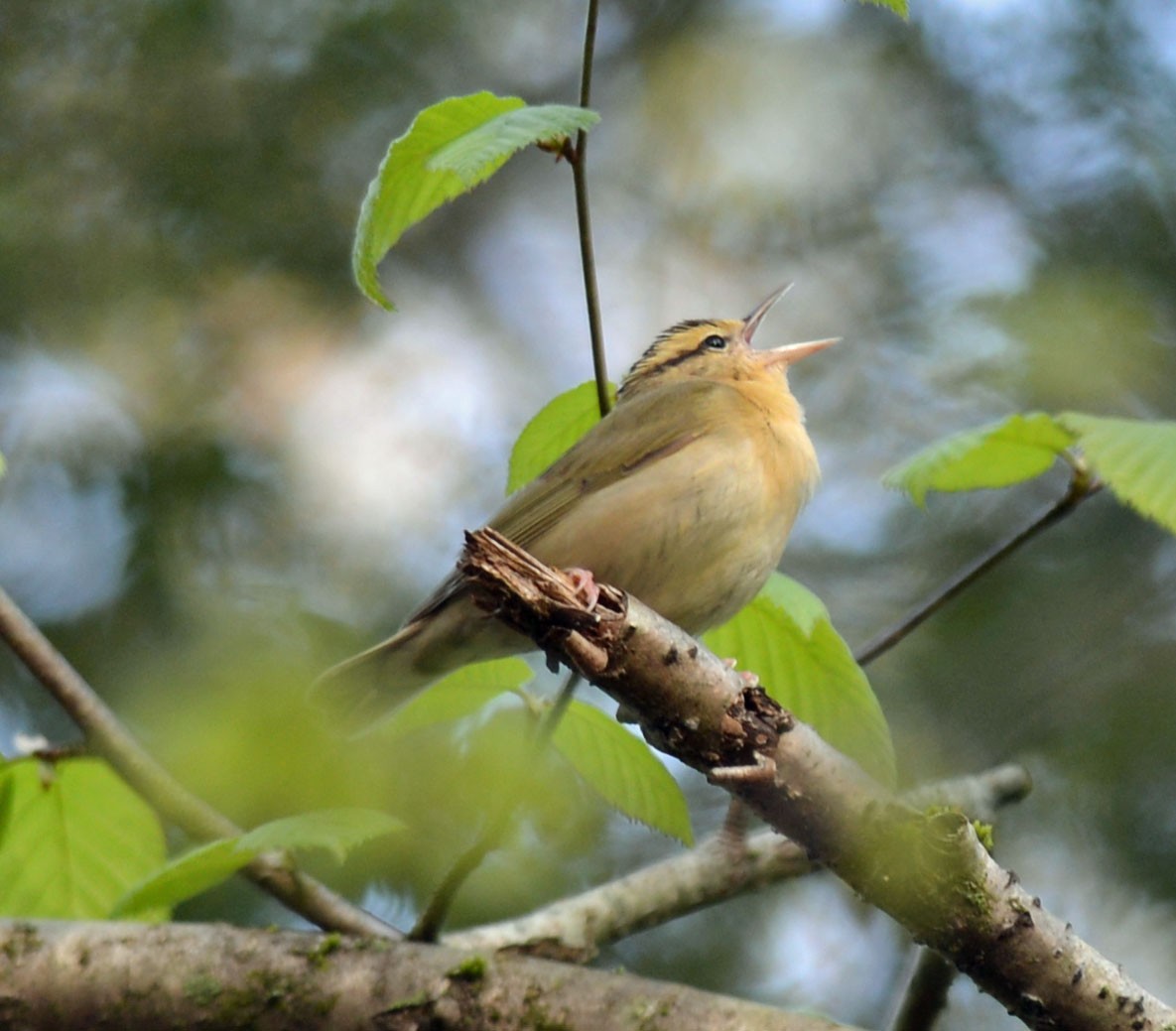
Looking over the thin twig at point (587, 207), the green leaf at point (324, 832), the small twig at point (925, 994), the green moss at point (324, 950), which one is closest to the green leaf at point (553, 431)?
the thin twig at point (587, 207)

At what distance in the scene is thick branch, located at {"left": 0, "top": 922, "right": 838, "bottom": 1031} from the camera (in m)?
2.85

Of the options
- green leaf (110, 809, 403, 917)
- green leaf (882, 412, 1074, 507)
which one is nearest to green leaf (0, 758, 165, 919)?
green leaf (110, 809, 403, 917)

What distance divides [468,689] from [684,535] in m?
0.74

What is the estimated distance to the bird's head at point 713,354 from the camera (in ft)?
16.5

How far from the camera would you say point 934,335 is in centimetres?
715

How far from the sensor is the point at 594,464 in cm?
416

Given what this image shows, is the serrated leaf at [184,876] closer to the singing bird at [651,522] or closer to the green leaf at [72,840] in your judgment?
the green leaf at [72,840]

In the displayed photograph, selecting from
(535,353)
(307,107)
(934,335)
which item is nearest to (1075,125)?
(934,335)

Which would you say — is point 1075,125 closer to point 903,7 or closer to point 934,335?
point 934,335

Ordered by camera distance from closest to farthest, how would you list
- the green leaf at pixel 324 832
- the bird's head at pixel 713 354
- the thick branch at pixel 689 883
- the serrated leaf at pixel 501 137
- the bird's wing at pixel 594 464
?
the serrated leaf at pixel 501 137
the green leaf at pixel 324 832
the thick branch at pixel 689 883
the bird's wing at pixel 594 464
the bird's head at pixel 713 354

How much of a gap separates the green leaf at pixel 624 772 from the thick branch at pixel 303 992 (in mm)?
434

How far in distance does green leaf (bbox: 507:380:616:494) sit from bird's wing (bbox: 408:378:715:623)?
0.44m

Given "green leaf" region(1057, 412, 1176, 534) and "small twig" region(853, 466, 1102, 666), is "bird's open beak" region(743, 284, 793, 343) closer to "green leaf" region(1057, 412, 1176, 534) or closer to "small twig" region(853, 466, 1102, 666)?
"small twig" region(853, 466, 1102, 666)

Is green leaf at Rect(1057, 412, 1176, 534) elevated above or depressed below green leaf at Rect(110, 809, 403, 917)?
above
